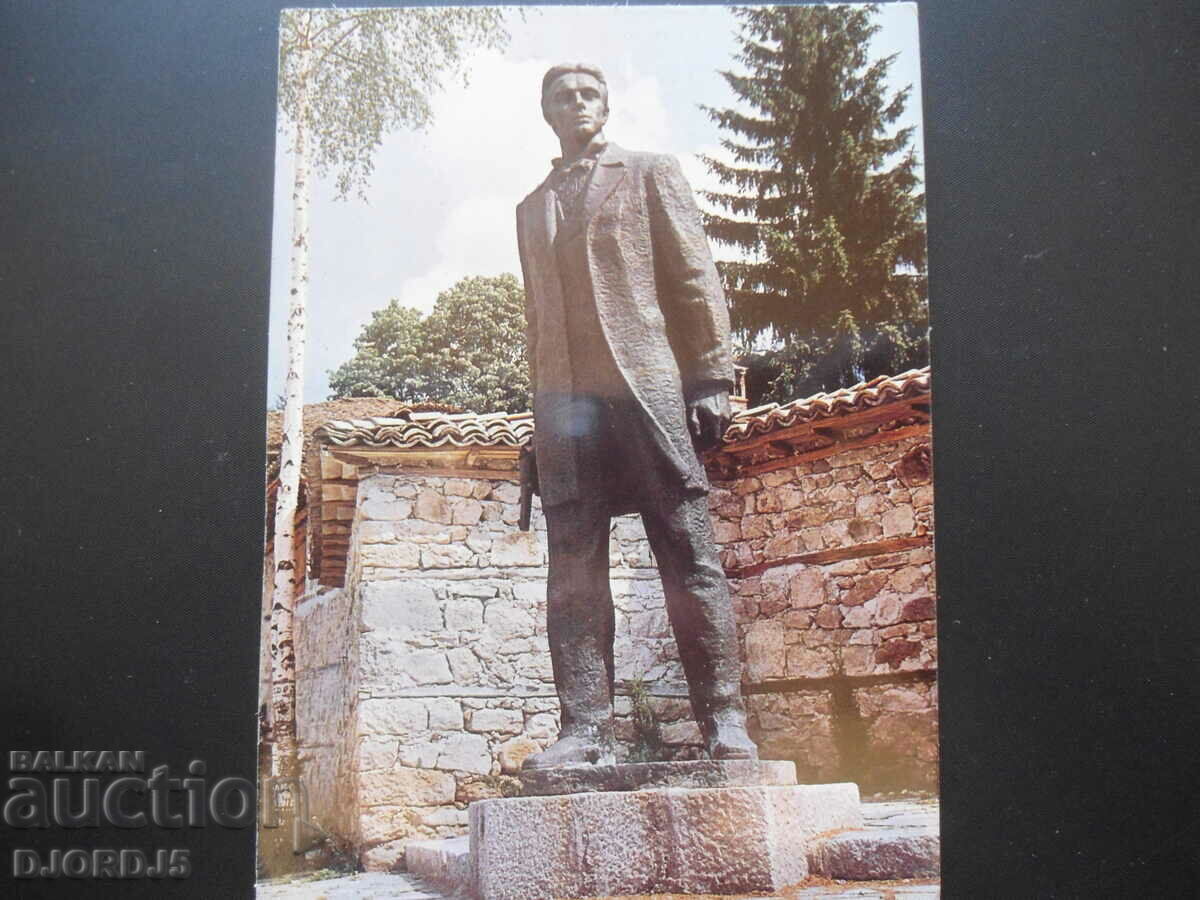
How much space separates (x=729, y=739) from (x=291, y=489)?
1.58m

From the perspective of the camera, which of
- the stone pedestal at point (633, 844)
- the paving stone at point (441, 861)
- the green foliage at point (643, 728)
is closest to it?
the stone pedestal at point (633, 844)

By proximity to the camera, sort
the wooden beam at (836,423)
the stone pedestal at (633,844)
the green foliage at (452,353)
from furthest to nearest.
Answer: the wooden beam at (836,423) → the green foliage at (452,353) → the stone pedestal at (633,844)

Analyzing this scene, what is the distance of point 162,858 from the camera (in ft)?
11.6

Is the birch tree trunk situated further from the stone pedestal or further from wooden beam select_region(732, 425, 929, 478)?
wooden beam select_region(732, 425, 929, 478)

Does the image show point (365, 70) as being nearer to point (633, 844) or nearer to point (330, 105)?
point (330, 105)

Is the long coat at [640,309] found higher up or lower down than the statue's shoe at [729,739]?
higher up

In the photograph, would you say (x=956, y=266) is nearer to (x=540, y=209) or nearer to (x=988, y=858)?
(x=540, y=209)

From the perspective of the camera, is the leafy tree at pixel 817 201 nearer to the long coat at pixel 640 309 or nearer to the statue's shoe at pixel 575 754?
the long coat at pixel 640 309

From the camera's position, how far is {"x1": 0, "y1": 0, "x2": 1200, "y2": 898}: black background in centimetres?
356

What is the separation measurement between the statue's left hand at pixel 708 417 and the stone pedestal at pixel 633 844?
0.89 m

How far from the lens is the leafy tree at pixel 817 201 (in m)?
4.10

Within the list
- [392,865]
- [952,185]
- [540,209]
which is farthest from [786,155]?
[392,865]

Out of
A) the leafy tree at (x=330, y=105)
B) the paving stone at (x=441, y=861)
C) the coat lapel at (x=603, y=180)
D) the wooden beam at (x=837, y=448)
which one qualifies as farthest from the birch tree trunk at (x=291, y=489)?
the wooden beam at (x=837, y=448)

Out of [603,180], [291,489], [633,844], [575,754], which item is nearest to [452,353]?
[291,489]
